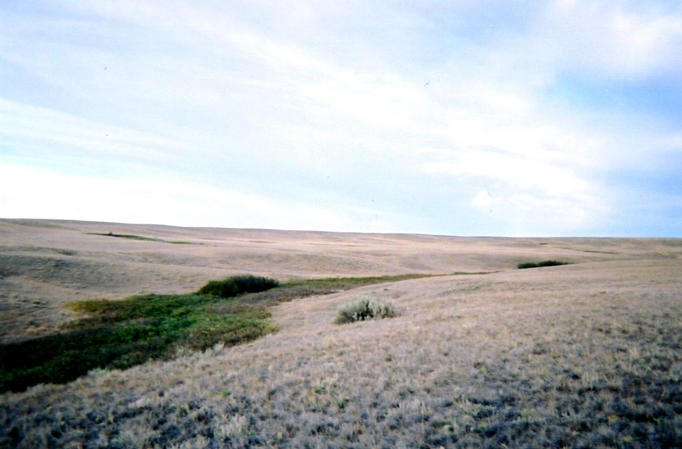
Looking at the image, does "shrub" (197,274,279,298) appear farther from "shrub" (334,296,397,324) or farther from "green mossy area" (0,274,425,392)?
"shrub" (334,296,397,324)

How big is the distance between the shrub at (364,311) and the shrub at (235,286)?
31.9 feet

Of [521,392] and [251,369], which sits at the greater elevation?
[521,392]

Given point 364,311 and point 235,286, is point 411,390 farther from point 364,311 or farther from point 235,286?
point 235,286

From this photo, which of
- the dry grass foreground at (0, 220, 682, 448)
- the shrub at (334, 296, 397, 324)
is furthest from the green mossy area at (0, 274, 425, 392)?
the shrub at (334, 296, 397, 324)

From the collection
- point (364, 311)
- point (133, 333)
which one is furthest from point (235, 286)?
point (364, 311)

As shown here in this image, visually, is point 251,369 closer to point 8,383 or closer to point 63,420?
point 63,420

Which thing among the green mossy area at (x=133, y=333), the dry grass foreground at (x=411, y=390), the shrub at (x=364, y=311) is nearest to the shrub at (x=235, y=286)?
the green mossy area at (x=133, y=333)

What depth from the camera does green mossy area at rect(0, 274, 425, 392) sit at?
8.08 metres

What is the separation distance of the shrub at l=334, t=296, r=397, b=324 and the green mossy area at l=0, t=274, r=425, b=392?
2.25 metres

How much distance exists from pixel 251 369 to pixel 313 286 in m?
16.7

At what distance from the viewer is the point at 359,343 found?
26.4ft

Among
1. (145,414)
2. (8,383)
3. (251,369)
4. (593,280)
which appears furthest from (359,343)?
(593,280)

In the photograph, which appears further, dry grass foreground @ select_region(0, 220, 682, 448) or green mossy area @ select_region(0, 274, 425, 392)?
green mossy area @ select_region(0, 274, 425, 392)

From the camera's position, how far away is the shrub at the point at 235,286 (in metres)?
20.4
